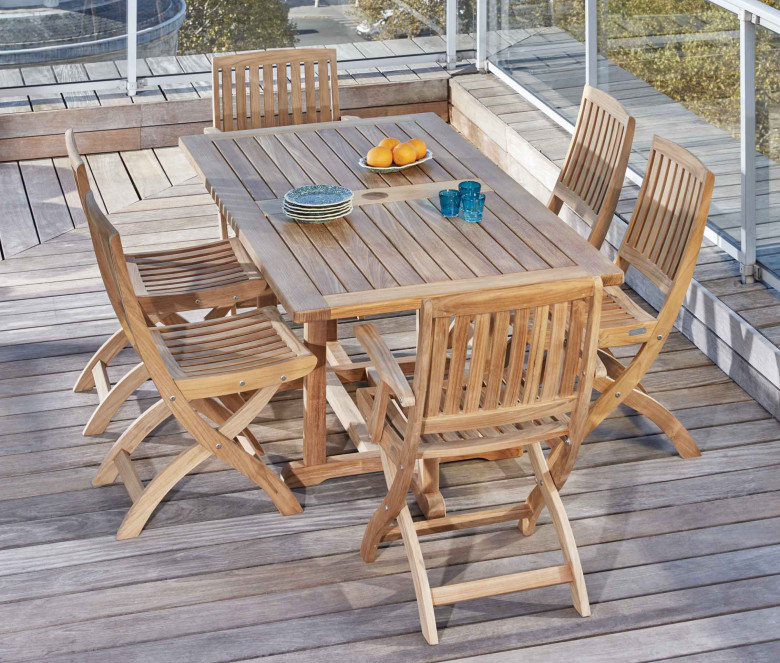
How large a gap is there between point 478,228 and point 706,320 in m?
1.29

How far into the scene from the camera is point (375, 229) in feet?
11.9

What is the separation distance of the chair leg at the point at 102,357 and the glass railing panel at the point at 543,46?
2.81 metres

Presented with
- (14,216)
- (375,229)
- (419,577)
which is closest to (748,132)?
(375,229)

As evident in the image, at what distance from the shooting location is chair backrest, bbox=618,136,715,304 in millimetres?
3377

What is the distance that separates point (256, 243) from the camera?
139 inches

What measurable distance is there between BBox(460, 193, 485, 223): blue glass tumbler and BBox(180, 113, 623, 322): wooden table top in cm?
3

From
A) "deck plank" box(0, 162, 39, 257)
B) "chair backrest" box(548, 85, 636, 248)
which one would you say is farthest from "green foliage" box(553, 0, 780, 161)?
"deck plank" box(0, 162, 39, 257)

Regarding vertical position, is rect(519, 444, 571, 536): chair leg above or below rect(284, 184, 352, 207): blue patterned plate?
below

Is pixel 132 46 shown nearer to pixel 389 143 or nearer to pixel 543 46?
pixel 543 46

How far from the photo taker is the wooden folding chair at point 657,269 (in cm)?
341

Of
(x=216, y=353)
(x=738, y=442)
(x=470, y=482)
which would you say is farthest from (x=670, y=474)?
(x=216, y=353)

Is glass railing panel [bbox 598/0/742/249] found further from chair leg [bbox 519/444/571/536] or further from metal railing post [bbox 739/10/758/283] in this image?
chair leg [bbox 519/444/571/536]

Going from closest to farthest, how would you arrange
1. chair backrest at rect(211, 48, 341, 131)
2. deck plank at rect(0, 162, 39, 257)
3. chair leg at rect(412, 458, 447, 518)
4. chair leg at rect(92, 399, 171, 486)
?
chair leg at rect(412, 458, 447, 518) → chair leg at rect(92, 399, 171, 486) → chair backrest at rect(211, 48, 341, 131) → deck plank at rect(0, 162, 39, 257)

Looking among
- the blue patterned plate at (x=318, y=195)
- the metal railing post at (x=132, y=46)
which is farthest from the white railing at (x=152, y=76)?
the blue patterned plate at (x=318, y=195)
